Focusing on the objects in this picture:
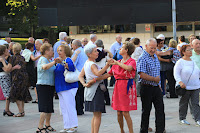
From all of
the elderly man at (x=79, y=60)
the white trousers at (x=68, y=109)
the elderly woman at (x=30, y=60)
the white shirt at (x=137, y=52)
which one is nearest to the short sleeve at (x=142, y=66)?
the white trousers at (x=68, y=109)

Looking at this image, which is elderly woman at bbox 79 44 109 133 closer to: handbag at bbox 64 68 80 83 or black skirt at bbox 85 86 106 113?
black skirt at bbox 85 86 106 113

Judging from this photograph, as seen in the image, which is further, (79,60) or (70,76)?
(79,60)

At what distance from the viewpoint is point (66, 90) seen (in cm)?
819

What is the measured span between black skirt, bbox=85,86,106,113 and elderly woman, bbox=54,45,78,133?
1.08 meters

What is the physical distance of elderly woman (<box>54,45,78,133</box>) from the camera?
320 inches

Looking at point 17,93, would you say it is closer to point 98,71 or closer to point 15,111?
point 15,111

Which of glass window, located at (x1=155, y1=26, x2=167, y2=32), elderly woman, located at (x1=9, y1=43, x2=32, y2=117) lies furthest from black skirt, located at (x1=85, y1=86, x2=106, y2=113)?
glass window, located at (x1=155, y1=26, x2=167, y2=32)

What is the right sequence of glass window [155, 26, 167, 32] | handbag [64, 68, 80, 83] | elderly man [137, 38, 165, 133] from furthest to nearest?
glass window [155, 26, 167, 32]
handbag [64, 68, 80, 83]
elderly man [137, 38, 165, 133]

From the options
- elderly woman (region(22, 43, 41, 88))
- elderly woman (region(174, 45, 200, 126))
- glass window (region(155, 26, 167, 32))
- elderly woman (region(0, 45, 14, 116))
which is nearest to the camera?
elderly woman (region(174, 45, 200, 126))

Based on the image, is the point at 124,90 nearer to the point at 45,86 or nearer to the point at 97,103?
the point at 97,103

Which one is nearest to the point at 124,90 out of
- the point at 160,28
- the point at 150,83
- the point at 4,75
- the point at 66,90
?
the point at 150,83

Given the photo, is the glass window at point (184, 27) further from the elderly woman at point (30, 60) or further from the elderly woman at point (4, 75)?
the elderly woman at point (4, 75)

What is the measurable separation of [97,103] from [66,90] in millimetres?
1256

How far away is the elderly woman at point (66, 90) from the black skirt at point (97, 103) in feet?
3.55
